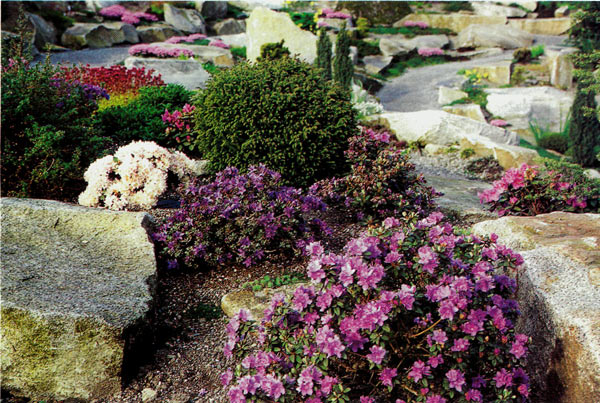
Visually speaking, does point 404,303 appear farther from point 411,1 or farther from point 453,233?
point 411,1

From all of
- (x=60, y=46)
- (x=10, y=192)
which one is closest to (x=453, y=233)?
(x=10, y=192)

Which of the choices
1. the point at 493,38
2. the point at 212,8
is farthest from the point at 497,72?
the point at 212,8

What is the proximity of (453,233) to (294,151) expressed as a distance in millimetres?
2490

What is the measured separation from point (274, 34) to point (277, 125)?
30.1 feet

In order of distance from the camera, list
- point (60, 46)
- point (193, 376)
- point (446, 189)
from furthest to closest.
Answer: point (60, 46) → point (446, 189) → point (193, 376)

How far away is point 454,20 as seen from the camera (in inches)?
894

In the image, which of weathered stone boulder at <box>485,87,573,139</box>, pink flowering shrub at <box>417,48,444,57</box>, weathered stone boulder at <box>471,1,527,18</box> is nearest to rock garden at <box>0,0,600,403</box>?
weathered stone boulder at <box>485,87,573,139</box>

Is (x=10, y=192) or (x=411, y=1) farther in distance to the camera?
(x=411, y=1)

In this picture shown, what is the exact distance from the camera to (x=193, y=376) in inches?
125

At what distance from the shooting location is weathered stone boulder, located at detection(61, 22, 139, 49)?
17078 millimetres

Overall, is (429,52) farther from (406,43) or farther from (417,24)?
(417,24)

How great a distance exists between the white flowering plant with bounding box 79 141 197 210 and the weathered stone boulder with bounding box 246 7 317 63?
9039 millimetres

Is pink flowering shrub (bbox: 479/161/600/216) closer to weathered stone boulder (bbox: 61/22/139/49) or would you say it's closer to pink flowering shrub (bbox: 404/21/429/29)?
weathered stone boulder (bbox: 61/22/139/49)

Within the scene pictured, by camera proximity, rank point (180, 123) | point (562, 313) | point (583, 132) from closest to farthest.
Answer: point (562, 313) → point (180, 123) → point (583, 132)
